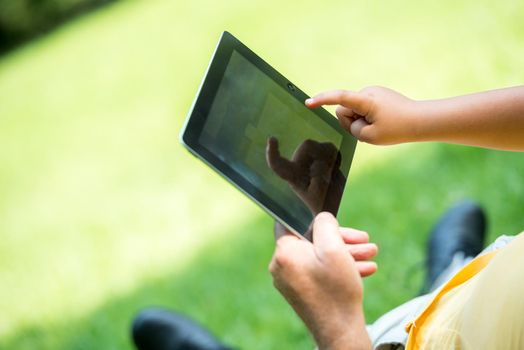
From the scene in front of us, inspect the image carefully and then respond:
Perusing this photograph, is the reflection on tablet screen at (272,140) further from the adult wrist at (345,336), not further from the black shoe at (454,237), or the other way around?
the black shoe at (454,237)

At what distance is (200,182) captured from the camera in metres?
2.04

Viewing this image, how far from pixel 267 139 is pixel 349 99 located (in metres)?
0.13

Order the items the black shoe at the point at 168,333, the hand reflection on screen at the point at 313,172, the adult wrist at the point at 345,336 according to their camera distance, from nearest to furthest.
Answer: the adult wrist at the point at 345,336 < the hand reflection on screen at the point at 313,172 < the black shoe at the point at 168,333

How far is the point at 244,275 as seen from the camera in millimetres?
1665

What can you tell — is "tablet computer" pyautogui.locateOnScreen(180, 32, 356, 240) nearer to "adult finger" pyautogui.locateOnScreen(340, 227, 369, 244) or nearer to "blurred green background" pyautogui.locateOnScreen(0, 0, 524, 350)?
"adult finger" pyautogui.locateOnScreen(340, 227, 369, 244)

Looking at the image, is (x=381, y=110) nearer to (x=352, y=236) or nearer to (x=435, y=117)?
(x=435, y=117)

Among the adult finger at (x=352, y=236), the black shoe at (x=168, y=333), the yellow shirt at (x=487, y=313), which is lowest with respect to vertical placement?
the black shoe at (x=168, y=333)

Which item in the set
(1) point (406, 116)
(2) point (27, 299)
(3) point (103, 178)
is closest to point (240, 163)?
(1) point (406, 116)

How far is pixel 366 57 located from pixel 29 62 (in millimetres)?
2648

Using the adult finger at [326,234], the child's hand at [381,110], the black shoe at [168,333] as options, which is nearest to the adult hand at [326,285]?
the adult finger at [326,234]

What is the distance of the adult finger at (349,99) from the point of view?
80cm

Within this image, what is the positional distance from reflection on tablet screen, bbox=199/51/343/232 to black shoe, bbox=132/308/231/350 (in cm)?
70

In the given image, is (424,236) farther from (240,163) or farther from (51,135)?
(51,135)

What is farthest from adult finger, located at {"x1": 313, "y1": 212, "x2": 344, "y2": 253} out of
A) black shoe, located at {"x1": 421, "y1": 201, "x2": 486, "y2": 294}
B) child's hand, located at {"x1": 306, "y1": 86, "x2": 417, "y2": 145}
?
black shoe, located at {"x1": 421, "y1": 201, "x2": 486, "y2": 294}
